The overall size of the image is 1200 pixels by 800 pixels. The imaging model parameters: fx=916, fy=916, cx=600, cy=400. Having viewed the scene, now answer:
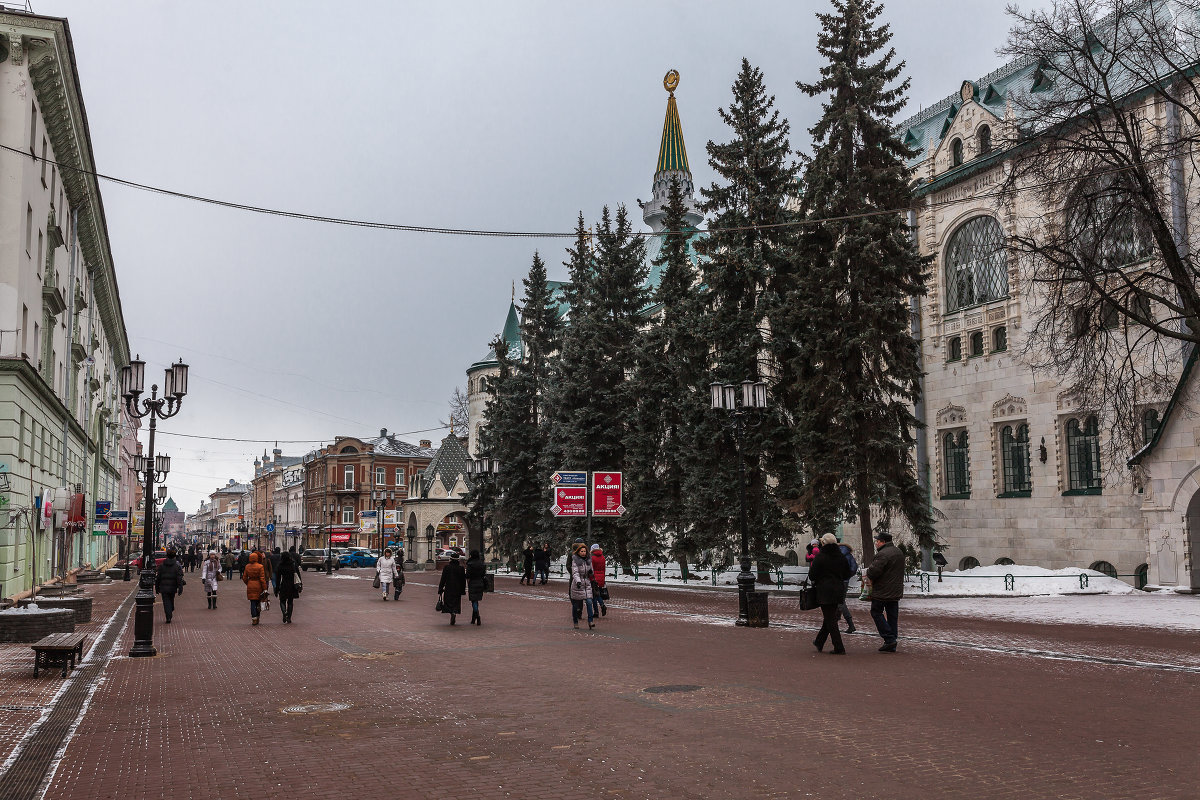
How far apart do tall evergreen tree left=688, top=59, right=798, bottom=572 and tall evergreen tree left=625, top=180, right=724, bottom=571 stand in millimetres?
1079

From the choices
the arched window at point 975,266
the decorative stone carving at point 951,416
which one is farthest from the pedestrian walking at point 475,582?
the arched window at point 975,266

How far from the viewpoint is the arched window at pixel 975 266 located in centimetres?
3366

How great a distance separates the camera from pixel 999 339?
3325cm

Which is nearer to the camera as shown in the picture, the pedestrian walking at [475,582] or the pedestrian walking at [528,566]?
the pedestrian walking at [475,582]

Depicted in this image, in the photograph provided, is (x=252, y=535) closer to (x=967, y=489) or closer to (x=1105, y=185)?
(x=967, y=489)

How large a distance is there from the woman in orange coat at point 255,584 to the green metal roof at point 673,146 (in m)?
75.0

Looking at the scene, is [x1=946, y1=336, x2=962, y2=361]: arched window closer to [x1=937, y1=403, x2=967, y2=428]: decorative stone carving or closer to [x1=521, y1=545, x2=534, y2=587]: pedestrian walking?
[x1=937, y1=403, x2=967, y2=428]: decorative stone carving

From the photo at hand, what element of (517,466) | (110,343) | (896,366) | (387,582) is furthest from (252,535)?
(896,366)

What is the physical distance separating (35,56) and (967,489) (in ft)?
107

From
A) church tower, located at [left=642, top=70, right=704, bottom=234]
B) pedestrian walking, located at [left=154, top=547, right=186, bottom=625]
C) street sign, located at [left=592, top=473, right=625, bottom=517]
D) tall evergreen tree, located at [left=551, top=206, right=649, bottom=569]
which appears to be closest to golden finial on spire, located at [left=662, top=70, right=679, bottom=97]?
church tower, located at [left=642, top=70, right=704, bottom=234]

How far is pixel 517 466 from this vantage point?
46.5 metres

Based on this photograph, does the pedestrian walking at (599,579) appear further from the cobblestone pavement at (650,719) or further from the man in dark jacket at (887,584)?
the man in dark jacket at (887,584)

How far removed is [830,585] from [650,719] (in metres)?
5.69

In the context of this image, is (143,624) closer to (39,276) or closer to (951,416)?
(39,276)
